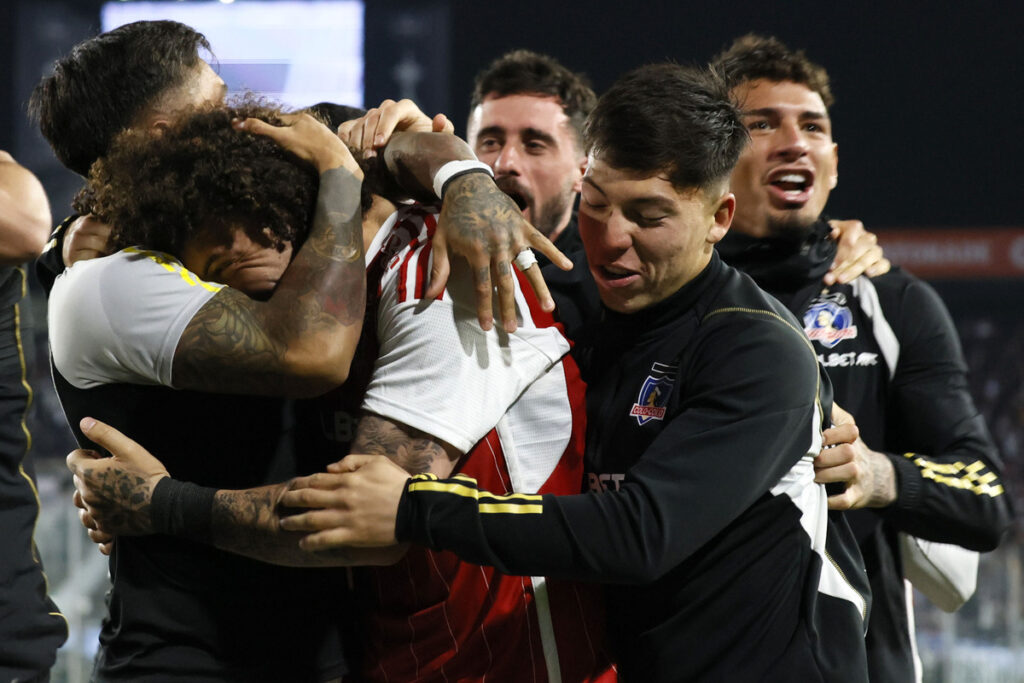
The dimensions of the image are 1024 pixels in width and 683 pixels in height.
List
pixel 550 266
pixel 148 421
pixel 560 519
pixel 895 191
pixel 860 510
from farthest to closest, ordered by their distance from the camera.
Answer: pixel 895 191 → pixel 860 510 → pixel 550 266 → pixel 148 421 → pixel 560 519

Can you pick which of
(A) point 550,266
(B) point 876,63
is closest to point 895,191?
(B) point 876,63

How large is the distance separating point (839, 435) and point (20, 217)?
5.01 ft

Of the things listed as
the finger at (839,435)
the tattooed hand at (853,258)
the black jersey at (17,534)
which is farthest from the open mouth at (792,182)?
the black jersey at (17,534)

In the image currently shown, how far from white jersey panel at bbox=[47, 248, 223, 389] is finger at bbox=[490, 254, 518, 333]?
42 centimetres

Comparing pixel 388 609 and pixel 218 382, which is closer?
pixel 218 382

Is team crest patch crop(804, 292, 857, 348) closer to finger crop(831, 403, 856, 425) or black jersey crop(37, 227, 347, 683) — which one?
finger crop(831, 403, 856, 425)

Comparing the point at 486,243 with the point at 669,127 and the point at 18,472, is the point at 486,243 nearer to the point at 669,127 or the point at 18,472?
the point at 669,127

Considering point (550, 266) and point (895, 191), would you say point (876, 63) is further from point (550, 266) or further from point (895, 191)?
point (550, 266)

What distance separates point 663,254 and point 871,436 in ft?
3.13

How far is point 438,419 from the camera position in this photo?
1.52 m

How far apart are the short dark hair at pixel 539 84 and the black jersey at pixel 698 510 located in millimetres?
1867

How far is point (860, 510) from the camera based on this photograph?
2.40 metres

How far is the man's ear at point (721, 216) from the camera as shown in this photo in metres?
1.82

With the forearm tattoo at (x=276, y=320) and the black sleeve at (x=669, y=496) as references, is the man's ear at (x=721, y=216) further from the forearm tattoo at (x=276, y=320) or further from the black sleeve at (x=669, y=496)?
the forearm tattoo at (x=276, y=320)
